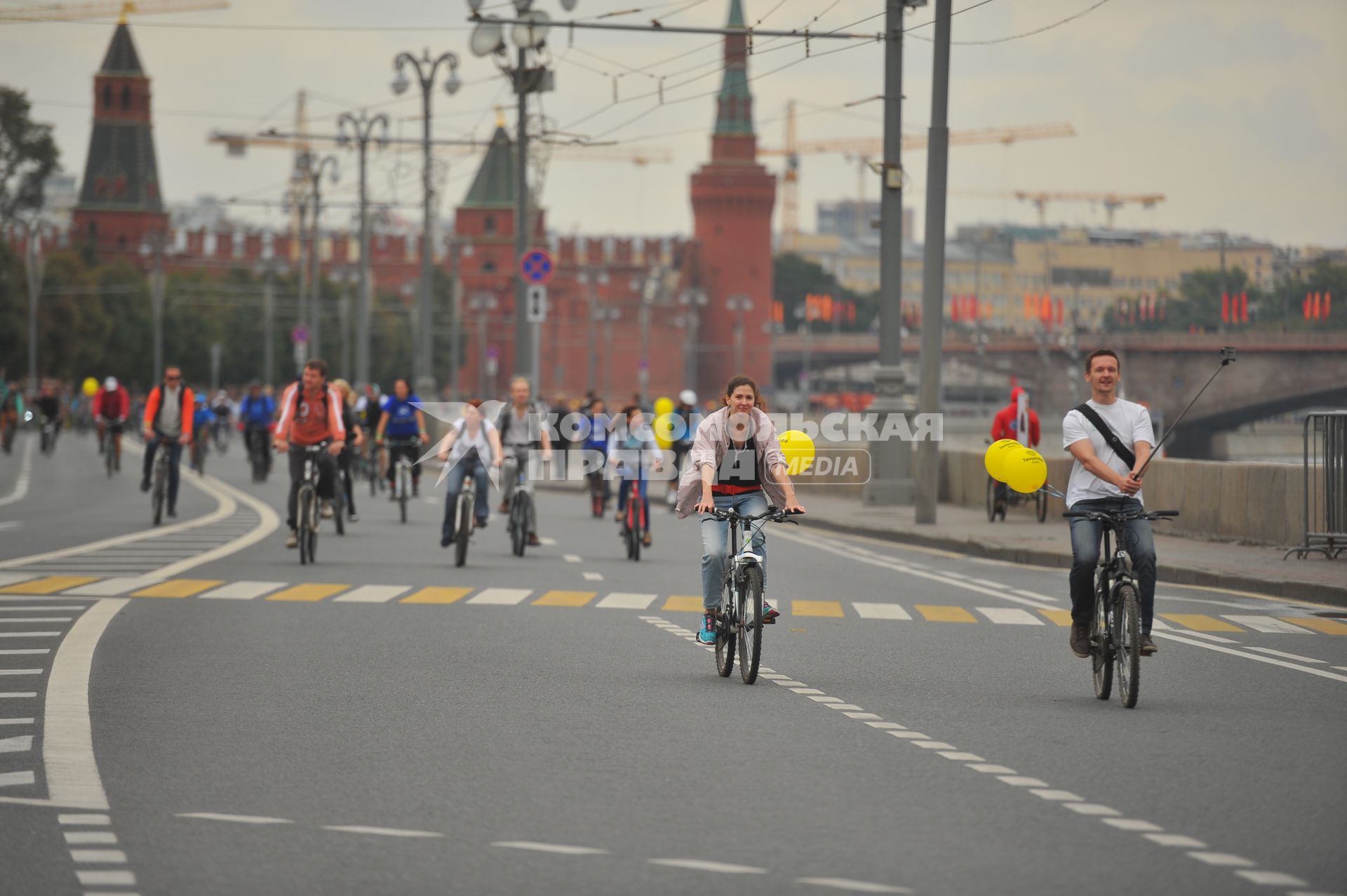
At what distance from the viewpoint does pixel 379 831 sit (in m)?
7.04

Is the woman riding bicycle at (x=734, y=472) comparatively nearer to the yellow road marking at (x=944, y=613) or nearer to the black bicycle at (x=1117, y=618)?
the black bicycle at (x=1117, y=618)

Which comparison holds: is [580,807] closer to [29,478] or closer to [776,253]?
[29,478]

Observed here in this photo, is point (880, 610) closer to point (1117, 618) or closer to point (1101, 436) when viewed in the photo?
point (1101, 436)

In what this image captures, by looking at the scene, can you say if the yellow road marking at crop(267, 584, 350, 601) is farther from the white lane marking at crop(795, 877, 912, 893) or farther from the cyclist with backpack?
the white lane marking at crop(795, 877, 912, 893)

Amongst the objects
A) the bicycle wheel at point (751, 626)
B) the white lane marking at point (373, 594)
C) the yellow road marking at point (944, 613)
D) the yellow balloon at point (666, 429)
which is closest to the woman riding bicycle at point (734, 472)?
the bicycle wheel at point (751, 626)

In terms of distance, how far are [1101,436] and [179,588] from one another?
8.84 metres

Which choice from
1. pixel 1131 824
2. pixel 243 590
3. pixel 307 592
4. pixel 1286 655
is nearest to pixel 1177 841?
pixel 1131 824

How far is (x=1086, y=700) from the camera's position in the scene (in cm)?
1067

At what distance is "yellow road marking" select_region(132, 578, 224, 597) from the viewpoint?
16.3 m

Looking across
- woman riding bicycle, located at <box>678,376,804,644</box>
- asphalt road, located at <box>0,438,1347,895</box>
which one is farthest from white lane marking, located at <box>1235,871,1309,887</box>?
woman riding bicycle, located at <box>678,376,804,644</box>

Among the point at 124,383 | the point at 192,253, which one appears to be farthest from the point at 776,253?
the point at 124,383

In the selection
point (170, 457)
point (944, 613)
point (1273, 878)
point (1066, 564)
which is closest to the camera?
point (1273, 878)

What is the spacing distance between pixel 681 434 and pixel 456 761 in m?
22.2

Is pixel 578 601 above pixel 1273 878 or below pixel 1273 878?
below
